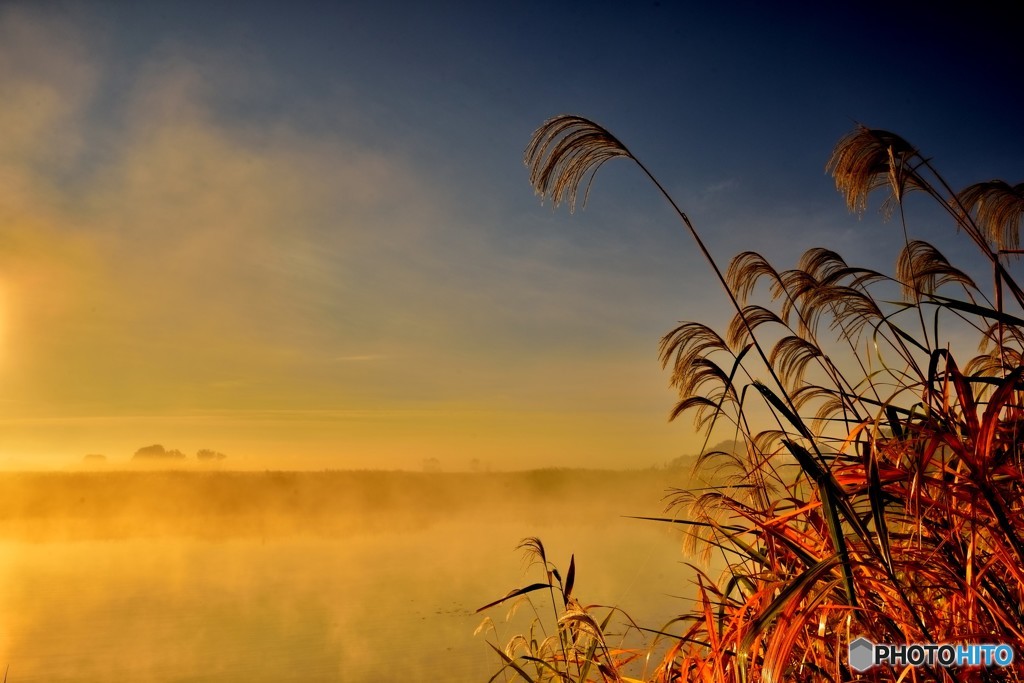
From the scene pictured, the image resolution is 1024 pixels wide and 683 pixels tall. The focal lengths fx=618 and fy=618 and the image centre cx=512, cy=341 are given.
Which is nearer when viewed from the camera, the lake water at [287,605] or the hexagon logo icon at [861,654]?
the hexagon logo icon at [861,654]

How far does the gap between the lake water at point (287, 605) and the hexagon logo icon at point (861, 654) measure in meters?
2.58

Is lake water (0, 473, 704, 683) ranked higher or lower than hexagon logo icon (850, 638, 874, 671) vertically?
lower

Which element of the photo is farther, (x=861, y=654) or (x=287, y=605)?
(x=287, y=605)

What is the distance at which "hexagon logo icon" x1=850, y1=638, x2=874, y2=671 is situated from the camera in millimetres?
1380

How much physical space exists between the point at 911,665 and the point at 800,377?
49.0 inches

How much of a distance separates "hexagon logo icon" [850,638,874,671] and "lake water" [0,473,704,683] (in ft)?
8.46

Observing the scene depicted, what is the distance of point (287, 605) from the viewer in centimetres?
925

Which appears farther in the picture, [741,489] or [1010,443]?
[741,489]

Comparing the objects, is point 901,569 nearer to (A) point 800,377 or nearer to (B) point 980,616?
(B) point 980,616

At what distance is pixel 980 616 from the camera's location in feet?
4.75

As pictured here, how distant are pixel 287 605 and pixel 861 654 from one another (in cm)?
946

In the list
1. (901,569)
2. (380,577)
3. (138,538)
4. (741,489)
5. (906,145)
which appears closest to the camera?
(901,569)

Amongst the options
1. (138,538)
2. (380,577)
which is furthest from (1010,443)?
(138,538)

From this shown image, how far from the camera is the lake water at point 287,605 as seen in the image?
22.5 feet
